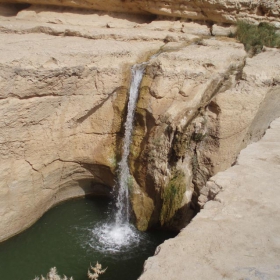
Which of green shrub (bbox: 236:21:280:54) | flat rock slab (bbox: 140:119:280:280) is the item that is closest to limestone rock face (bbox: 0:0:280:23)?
green shrub (bbox: 236:21:280:54)

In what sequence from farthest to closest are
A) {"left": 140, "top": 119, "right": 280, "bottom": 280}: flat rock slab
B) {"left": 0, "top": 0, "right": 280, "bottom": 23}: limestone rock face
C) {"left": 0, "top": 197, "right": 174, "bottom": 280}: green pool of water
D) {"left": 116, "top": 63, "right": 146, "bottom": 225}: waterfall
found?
{"left": 0, "top": 0, "right": 280, "bottom": 23}: limestone rock face
{"left": 116, "top": 63, "right": 146, "bottom": 225}: waterfall
{"left": 0, "top": 197, "right": 174, "bottom": 280}: green pool of water
{"left": 140, "top": 119, "right": 280, "bottom": 280}: flat rock slab

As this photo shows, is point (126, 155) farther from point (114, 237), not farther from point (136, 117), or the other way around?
point (114, 237)

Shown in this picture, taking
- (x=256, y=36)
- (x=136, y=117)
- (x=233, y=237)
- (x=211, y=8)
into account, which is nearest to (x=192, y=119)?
(x=136, y=117)

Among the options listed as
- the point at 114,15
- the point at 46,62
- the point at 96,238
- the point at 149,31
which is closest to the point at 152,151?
the point at 96,238

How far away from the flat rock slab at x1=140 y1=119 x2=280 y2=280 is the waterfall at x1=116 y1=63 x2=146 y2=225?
3.27 metres

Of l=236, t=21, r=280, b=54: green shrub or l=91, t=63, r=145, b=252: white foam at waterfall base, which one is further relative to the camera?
l=236, t=21, r=280, b=54: green shrub

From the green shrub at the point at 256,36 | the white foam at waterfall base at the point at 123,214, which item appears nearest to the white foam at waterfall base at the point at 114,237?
the white foam at waterfall base at the point at 123,214

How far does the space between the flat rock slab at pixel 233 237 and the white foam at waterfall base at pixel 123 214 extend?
10.8 feet

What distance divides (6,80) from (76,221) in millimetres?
3099

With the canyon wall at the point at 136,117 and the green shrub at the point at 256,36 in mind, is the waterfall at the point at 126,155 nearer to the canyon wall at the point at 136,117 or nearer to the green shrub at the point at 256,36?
the canyon wall at the point at 136,117

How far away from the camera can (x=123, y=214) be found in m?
7.74

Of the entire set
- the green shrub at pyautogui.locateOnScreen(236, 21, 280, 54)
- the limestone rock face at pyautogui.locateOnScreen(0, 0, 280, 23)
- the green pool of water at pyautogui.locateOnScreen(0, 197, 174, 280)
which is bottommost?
the green pool of water at pyautogui.locateOnScreen(0, 197, 174, 280)

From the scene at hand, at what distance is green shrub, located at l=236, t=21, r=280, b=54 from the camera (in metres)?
8.70

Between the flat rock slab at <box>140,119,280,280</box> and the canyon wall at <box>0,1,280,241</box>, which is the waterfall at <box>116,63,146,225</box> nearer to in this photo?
the canyon wall at <box>0,1,280,241</box>
